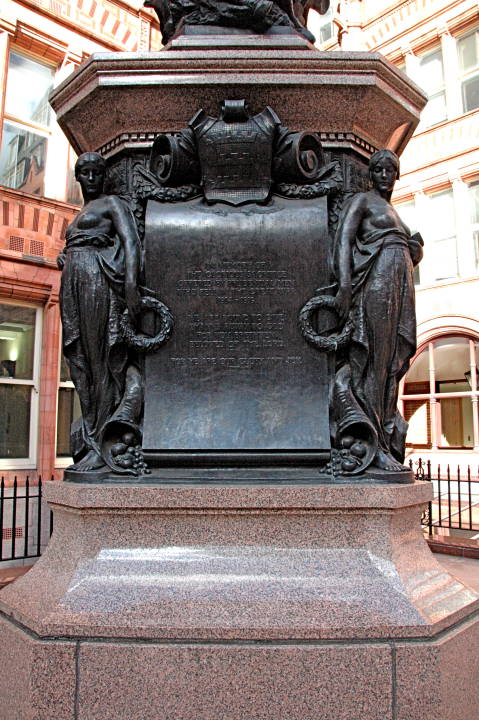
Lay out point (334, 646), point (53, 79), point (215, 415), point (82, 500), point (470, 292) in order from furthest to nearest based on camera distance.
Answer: point (470, 292) → point (53, 79) → point (215, 415) → point (82, 500) → point (334, 646)

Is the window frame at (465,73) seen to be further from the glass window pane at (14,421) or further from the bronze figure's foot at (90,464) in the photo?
the bronze figure's foot at (90,464)

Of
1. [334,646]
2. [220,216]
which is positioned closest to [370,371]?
[220,216]

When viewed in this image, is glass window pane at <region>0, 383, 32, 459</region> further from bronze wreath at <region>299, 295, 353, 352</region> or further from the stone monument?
bronze wreath at <region>299, 295, 353, 352</region>

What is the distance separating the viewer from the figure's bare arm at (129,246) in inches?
136

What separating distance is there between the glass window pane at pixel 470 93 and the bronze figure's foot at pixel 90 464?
1914cm

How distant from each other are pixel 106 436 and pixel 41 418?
9187 millimetres

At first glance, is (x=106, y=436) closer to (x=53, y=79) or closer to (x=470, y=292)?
(x=53, y=79)

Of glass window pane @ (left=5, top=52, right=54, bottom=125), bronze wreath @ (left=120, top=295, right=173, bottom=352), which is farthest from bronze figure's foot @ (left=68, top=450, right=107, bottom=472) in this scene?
glass window pane @ (left=5, top=52, right=54, bottom=125)

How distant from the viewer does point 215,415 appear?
339 centimetres

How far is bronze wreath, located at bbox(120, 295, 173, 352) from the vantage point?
3.48 meters

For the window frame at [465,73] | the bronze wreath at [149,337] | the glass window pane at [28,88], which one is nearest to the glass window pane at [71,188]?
the glass window pane at [28,88]

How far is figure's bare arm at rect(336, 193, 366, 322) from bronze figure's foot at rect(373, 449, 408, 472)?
806 millimetres

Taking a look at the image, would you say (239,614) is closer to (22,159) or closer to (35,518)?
(35,518)

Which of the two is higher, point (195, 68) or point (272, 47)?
point (272, 47)
